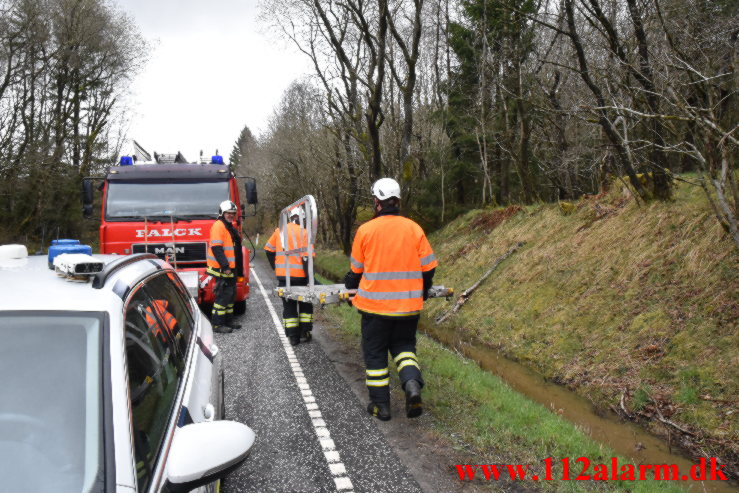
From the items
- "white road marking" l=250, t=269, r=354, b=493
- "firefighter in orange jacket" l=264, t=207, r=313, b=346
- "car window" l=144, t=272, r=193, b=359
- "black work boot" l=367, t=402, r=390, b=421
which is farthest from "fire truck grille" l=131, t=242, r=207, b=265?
"car window" l=144, t=272, r=193, b=359

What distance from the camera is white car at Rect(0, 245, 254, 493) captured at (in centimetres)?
202

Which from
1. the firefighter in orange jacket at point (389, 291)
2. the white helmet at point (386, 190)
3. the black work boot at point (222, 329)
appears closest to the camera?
the firefighter in orange jacket at point (389, 291)

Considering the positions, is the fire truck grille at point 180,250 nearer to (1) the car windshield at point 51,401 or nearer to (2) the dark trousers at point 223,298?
(2) the dark trousers at point 223,298

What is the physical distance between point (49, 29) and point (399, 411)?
27240 mm

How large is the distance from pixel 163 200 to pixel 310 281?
15.0 feet

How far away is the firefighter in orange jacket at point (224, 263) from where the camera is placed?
367 inches

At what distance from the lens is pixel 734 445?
583 cm

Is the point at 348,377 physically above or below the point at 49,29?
below

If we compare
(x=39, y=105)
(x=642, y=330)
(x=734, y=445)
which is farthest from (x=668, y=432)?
(x=39, y=105)

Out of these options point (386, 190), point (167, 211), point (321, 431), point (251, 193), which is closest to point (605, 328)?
point (386, 190)

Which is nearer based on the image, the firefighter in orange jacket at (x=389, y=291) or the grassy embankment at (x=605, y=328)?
the firefighter in orange jacket at (x=389, y=291)

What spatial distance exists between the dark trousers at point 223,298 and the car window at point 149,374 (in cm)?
648

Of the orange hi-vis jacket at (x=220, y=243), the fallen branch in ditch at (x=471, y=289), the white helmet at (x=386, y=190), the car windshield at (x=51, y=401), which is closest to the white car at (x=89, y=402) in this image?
the car windshield at (x=51, y=401)

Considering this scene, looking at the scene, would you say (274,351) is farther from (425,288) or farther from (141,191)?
(141,191)
